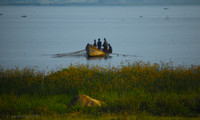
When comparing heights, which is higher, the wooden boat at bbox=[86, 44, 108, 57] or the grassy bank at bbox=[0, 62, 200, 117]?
the grassy bank at bbox=[0, 62, 200, 117]

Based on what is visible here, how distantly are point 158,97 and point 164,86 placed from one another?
336 centimetres

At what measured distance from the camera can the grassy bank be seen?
524 inches

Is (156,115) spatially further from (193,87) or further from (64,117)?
(193,87)

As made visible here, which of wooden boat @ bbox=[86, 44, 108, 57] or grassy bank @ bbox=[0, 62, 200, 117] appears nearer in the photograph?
grassy bank @ bbox=[0, 62, 200, 117]

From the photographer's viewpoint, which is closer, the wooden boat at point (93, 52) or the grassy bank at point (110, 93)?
the grassy bank at point (110, 93)

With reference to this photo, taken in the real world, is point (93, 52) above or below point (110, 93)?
below

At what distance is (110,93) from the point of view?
16484 millimetres

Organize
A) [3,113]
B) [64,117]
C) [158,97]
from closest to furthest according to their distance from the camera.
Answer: [64,117] → [3,113] → [158,97]

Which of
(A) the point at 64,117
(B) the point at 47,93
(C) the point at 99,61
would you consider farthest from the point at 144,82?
(C) the point at 99,61

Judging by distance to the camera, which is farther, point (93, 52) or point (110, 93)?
point (93, 52)

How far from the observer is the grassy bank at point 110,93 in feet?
43.7

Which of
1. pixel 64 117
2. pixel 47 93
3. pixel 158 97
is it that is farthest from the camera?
pixel 47 93

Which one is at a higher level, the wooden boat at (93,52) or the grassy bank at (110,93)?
the grassy bank at (110,93)

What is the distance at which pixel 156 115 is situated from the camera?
12867 millimetres
